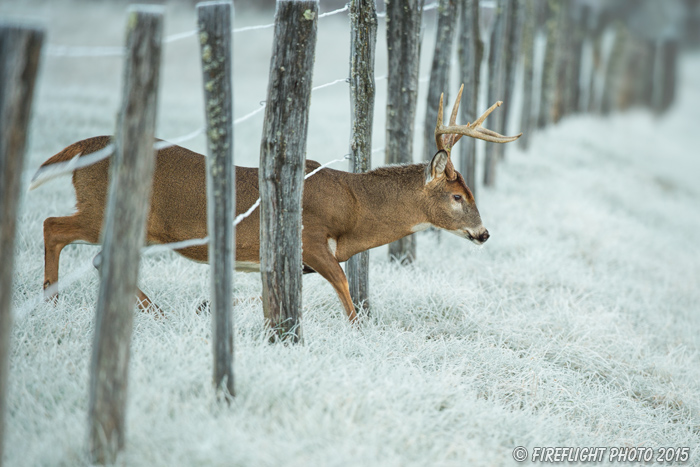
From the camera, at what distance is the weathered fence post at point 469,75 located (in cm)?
757

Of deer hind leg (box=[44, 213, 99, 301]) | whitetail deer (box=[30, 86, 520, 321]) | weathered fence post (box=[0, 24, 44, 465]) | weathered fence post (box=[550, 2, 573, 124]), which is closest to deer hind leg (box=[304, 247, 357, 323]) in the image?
whitetail deer (box=[30, 86, 520, 321])

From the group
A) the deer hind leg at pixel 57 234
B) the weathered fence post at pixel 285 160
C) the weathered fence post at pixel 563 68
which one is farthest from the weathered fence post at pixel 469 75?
the weathered fence post at pixel 563 68

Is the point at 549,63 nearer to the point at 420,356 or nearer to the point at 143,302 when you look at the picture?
the point at 420,356

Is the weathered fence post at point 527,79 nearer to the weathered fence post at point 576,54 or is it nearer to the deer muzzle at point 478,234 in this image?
the weathered fence post at point 576,54

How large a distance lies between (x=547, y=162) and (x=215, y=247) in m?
10.0

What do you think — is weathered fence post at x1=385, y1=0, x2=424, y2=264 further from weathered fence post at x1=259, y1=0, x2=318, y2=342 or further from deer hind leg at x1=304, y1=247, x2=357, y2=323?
weathered fence post at x1=259, y1=0, x2=318, y2=342

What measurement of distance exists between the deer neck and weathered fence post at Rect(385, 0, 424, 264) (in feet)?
3.73

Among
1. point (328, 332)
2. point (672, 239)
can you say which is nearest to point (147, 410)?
point (328, 332)

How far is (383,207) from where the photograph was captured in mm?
4379

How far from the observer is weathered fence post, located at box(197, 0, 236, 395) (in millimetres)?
2750

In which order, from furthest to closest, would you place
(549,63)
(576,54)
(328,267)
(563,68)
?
1. (576,54)
2. (563,68)
3. (549,63)
4. (328,267)

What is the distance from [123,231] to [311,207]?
6.03ft

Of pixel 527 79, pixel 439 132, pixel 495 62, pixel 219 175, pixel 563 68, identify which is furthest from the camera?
pixel 563 68

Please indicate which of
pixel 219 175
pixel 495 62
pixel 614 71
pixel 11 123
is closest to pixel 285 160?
pixel 219 175
